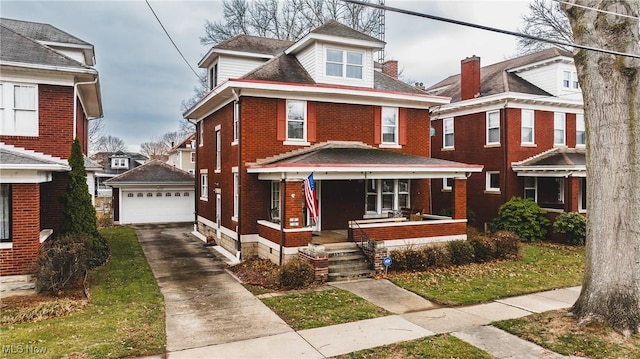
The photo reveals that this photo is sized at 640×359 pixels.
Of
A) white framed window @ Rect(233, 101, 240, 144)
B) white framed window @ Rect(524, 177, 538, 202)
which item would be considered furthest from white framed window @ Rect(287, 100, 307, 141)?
white framed window @ Rect(524, 177, 538, 202)

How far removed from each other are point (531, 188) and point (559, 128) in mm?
3683

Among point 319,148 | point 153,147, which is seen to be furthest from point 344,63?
point 153,147

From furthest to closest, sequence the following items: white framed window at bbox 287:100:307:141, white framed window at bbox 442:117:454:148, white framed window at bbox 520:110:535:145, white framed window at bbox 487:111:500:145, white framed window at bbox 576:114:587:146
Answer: white framed window at bbox 442:117:454:148 → white framed window at bbox 576:114:587:146 → white framed window at bbox 487:111:500:145 → white framed window at bbox 520:110:535:145 → white framed window at bbox 287:100:307:141

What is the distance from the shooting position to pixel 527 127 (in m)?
21.7

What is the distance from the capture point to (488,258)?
14906 millimetres

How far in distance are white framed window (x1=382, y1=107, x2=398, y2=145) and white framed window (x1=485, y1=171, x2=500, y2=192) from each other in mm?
7438

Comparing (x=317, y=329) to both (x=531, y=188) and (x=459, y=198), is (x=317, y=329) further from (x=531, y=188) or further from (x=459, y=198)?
(x=531, y=188)

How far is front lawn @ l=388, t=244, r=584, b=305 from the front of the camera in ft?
35.5

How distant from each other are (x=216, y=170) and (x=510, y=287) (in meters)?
12.9

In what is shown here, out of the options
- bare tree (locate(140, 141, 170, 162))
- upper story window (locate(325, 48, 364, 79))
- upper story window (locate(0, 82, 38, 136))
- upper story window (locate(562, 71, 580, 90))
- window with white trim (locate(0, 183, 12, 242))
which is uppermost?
bare tree (locate(140, 141, 170, 162))

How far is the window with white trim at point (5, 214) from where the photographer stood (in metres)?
10.6

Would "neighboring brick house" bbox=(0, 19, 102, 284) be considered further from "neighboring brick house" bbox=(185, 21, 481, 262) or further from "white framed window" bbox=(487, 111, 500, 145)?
"white framed window" bbox=(487, 111, 500, 145)

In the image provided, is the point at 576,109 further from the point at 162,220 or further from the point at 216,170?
the point at 162,220

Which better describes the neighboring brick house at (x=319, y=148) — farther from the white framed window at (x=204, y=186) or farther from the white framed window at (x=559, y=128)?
the white framed window at (x=559, y=128)
